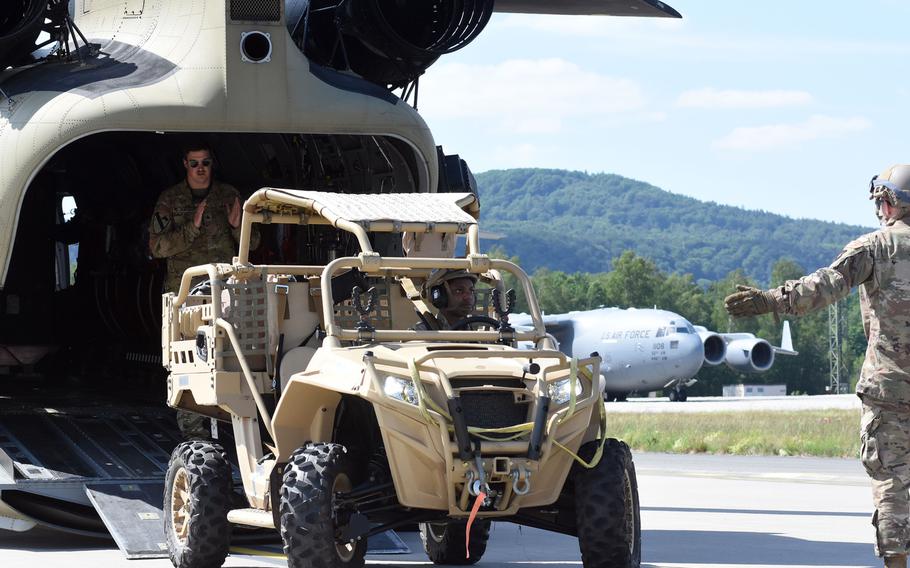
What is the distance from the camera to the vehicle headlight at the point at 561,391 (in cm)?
762

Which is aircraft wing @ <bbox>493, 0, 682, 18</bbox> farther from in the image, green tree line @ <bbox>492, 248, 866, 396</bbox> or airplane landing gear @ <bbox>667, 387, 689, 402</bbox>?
green tree line @ <bbox>492, 248, 866, 396</bbox>

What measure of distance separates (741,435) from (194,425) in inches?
793

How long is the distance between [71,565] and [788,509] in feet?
23.4

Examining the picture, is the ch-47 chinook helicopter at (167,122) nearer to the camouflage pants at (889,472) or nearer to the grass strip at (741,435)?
the camouflage pants at (889,472)

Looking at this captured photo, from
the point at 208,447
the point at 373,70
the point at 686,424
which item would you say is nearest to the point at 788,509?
the point at 373,70

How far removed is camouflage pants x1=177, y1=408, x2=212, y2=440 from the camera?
10.9 m

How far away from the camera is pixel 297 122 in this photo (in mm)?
11359

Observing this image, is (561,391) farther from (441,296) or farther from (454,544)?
(454,544)

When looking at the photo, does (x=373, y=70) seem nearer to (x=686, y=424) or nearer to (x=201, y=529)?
(x=201, y=529)

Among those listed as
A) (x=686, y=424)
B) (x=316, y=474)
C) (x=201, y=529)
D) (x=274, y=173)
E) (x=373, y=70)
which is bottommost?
(x=686, y=424)

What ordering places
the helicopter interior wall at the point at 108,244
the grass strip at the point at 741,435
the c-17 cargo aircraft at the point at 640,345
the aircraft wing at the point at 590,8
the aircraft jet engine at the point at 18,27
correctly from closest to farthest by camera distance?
the aircraft jet engine at the point at 18,27, the helicopter interior wall at the point at 108,244, the aircraft wing at the point at 590,8, the grass strip at the point at 741,435, the c-17 cargo aircraft at the point at 640,345

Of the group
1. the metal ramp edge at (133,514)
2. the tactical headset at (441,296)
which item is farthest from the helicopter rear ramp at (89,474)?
the tactical headset at (441,296)

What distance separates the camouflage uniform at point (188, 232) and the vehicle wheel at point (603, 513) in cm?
479

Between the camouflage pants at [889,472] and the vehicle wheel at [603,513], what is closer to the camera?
Result: the vehicle wheel at [603,513]
